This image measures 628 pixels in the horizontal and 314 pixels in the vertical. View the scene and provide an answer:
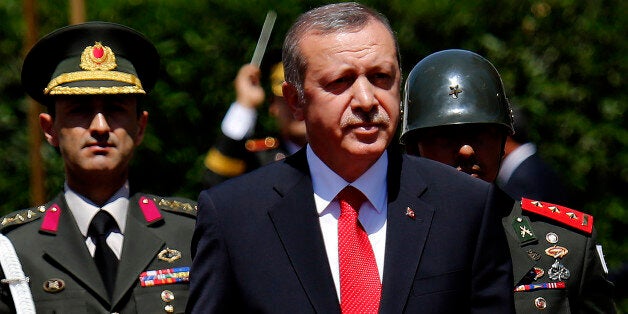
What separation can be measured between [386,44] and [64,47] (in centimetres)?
176

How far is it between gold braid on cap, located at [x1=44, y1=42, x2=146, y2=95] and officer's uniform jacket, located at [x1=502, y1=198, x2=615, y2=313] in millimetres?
1356

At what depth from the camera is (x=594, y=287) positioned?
16.4 feet

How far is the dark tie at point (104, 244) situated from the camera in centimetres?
510

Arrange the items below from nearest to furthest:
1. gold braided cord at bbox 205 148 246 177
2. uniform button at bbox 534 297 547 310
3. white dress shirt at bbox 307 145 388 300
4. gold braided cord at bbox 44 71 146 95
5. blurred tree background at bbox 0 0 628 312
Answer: white dress shirt at bbox 307 145 388 300
uniform button at bbox 534 297 547 310
gold braided cord at bbox 44 71 146 95
gold braided cord at bbox 205 148 246 177
blurred tree background at bbox 0 0 628 312

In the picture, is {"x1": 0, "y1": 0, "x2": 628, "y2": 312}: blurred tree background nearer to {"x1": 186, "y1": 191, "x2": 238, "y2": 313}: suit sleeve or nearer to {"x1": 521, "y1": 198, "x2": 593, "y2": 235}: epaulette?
{"x1": 521, "y1": 198, "x2": 593, "y2": 235}: epaulette

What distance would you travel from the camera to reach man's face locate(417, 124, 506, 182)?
517 centimetres

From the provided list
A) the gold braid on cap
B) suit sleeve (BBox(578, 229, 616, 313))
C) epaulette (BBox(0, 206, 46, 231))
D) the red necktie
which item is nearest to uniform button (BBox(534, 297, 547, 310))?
suit sleeve (BBox(578, 229, 616, 313))

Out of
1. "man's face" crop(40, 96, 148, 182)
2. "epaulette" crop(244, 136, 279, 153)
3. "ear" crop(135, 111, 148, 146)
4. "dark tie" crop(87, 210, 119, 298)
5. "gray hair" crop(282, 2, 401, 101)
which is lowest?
"epaulette" crop(244, 136, 279, 153)

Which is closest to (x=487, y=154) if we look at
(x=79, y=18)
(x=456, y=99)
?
(x=456, y=99)

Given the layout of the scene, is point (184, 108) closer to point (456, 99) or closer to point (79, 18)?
point (79, 18)

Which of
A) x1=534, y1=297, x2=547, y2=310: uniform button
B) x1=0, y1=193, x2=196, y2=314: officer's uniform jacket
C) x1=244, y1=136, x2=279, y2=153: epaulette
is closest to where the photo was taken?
x1=534, y1=297, x2=547, y2=310: uniform button

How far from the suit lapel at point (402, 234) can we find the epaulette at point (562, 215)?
1.07 metres

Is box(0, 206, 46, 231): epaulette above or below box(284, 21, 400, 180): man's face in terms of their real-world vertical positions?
below

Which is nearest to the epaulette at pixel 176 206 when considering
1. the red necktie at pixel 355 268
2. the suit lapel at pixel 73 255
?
the suit lapel at pixel 73 255
